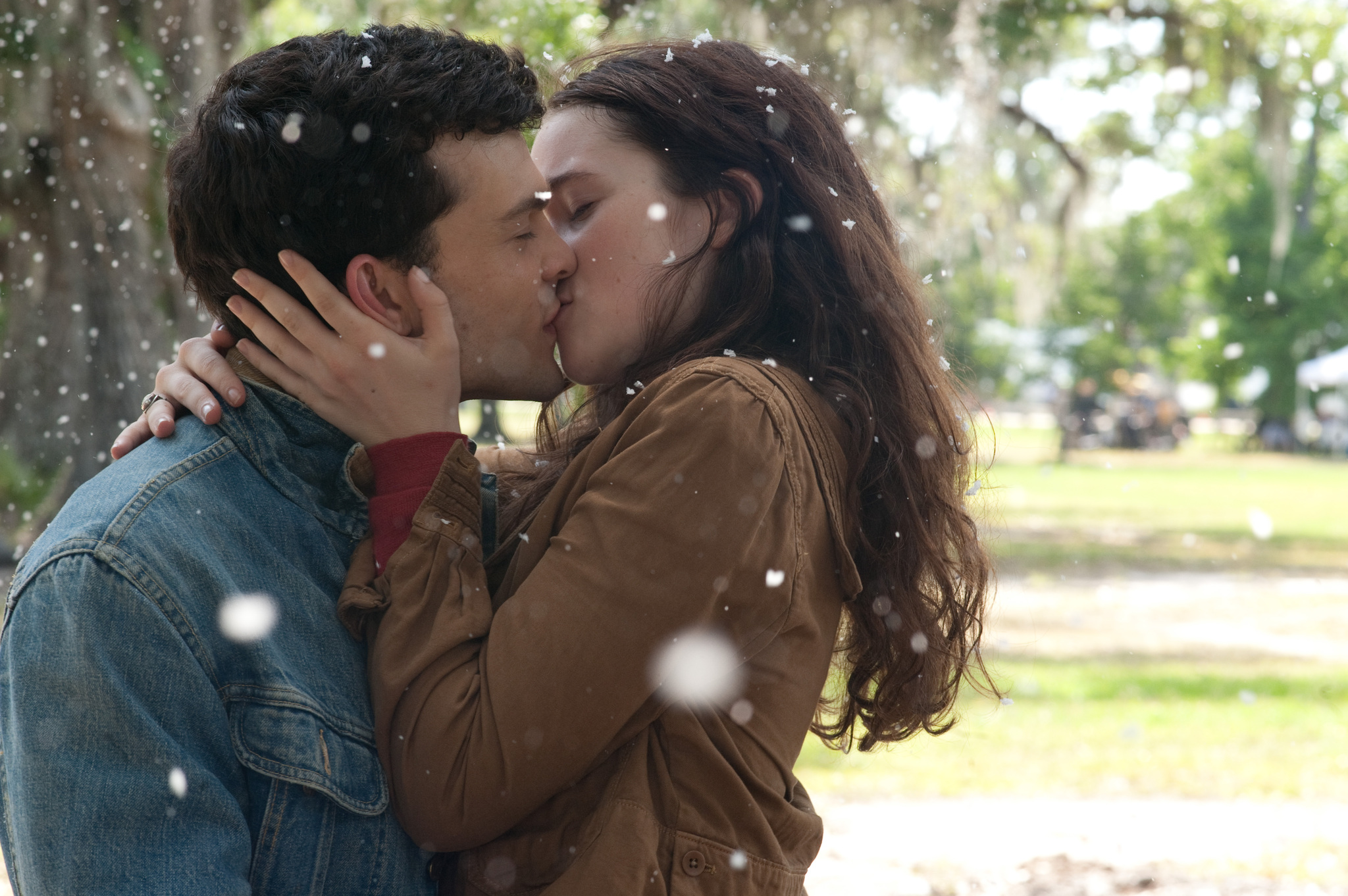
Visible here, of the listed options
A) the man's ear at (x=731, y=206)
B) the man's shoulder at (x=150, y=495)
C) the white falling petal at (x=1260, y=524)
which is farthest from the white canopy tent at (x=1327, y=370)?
the man's shoulder at (x=150, y=495)

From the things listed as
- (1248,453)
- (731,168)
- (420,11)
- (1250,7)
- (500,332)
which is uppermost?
(731,168)

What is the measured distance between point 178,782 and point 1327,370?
3210cm

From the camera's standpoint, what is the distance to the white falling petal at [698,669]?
149cm

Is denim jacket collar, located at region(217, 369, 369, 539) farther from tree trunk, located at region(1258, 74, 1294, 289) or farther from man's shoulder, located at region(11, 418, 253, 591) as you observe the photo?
tree trunk, located at region(1258, 74, 1294, 289)

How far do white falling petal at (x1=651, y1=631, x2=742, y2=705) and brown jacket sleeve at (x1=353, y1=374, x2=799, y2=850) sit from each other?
0.02 meters

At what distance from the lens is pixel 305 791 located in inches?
58.6

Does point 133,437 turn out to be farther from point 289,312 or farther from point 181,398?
Answer: point 289,312

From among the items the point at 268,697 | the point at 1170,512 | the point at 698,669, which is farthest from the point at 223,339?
the point at 1170,512

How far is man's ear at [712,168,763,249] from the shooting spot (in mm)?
1898

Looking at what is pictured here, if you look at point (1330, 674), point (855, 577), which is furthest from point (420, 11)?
point (1330, 674)

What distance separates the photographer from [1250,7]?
11.0 meters

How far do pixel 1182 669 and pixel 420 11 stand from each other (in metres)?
6.79

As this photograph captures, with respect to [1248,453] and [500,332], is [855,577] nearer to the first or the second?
[500,332]

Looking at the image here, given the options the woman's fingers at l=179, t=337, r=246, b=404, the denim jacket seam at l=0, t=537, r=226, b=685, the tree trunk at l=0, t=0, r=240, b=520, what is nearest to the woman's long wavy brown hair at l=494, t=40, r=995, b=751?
the woman's fingers at l=179, t=337, r=246, b=404
